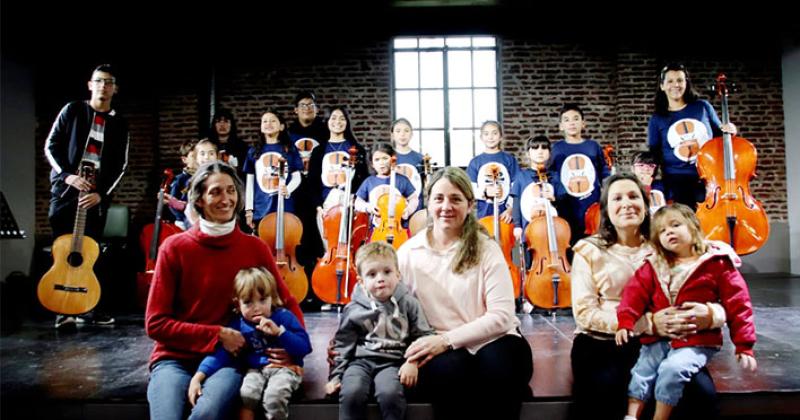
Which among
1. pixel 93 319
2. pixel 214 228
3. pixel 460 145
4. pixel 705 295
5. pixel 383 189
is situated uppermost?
pixel 460 145

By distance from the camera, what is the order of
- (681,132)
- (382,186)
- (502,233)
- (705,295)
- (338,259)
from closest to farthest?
(705,295)
(338,259)
(502,233)
(681,132)
(382,186)

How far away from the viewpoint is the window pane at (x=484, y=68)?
6.88 m

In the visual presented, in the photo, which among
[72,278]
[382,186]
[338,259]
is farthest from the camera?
[382,186]

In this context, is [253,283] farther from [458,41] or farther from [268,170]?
[458,41]

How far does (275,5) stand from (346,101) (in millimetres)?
1329

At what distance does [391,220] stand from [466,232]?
1812mm

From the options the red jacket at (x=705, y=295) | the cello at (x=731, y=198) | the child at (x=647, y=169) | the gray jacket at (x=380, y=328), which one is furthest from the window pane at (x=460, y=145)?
the gray jacket at (x=380, y=328)

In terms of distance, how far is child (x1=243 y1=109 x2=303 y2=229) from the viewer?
4391 mm

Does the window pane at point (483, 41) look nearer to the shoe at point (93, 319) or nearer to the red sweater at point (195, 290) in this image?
the shoe at point (93, 319)

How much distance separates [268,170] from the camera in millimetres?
4434

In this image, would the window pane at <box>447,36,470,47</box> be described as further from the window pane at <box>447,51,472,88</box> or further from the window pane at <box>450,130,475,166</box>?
the window pane at <box>450,130,475,166</box>

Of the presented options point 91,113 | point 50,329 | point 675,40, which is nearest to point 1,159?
point 91,113

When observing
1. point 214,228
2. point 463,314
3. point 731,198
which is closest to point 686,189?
point 731,198

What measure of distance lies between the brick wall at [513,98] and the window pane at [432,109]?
462mm
